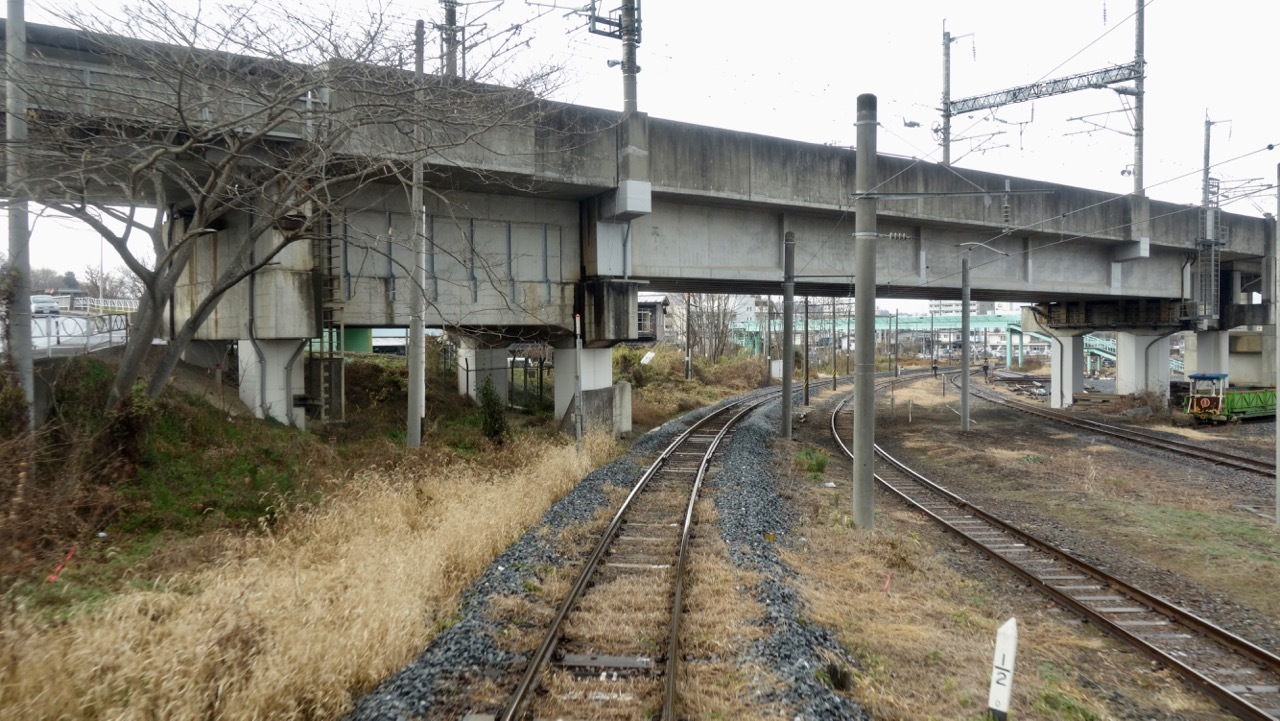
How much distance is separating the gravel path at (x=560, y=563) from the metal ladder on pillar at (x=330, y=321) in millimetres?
6202

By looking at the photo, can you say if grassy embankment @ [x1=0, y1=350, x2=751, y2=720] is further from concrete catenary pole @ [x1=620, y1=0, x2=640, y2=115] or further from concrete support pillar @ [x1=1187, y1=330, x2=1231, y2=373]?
concrete support pillar @ [x1=1187, y1=330, x2=1231, y2=373]

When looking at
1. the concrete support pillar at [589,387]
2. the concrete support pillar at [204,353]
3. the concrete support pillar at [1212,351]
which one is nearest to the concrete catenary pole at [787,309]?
the concrete support pillar at [589,387]

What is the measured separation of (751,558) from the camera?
9461 millimetres

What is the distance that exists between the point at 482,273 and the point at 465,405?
653 cm

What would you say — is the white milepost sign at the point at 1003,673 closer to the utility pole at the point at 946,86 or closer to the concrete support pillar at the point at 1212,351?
the utility pole at the point at 946,86

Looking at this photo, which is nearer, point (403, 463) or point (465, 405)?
point (403, 463)

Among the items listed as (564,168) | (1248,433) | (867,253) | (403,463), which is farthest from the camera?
(1248,433)

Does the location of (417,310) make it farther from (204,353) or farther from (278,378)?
(204,353)

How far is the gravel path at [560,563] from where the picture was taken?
217 inches

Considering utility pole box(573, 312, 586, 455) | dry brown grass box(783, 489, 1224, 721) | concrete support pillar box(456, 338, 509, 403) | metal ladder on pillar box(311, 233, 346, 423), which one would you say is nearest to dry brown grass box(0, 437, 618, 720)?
dry brown grass box(783, 489, 1224, 721)

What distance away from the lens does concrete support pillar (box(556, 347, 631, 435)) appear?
20531mm

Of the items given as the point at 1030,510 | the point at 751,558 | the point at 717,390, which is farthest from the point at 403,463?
the point at 717,390

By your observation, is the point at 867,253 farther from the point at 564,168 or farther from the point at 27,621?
the point at 27,621

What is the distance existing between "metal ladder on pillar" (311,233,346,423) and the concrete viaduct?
0.05 meters
